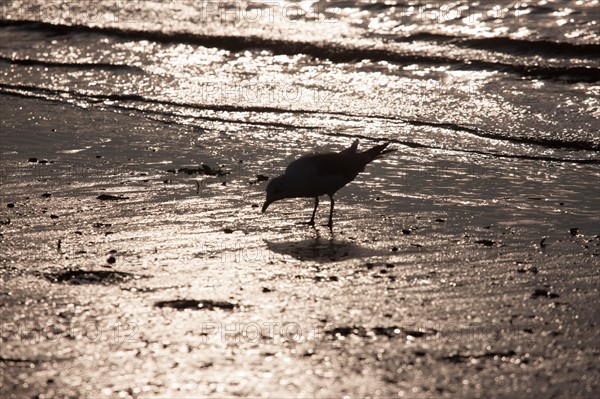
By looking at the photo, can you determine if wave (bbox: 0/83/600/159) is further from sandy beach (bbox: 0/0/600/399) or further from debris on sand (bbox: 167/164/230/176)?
debris on sand (bbox: 167/164/230/176)

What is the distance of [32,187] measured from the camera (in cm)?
967

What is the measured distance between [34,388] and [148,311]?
1.23 m

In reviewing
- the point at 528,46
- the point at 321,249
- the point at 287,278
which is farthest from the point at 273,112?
the point at 287,278

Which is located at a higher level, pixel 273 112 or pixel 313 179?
pixel 273 112

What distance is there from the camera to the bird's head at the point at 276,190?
29.7 feet

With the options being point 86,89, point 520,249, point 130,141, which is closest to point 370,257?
point 520,249

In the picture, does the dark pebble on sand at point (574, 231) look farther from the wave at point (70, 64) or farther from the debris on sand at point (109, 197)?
the wave at point (70, 64)

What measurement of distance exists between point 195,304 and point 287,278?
89cm

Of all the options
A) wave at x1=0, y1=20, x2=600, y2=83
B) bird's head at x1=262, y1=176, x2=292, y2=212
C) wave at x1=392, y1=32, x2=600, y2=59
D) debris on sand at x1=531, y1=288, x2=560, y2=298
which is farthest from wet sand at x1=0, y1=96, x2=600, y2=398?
wave at x1=392, y1=32, x2=600, y2=59

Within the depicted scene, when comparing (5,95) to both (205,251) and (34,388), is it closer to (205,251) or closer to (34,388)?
(205,251)

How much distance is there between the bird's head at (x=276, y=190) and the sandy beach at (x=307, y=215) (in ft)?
0.61

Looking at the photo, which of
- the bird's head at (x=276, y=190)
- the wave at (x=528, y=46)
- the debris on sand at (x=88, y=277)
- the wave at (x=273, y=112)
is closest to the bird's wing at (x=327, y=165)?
the bird's head at (x=276, y=190)

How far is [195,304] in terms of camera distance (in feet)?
22.0

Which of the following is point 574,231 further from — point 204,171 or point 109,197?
point 109,197
